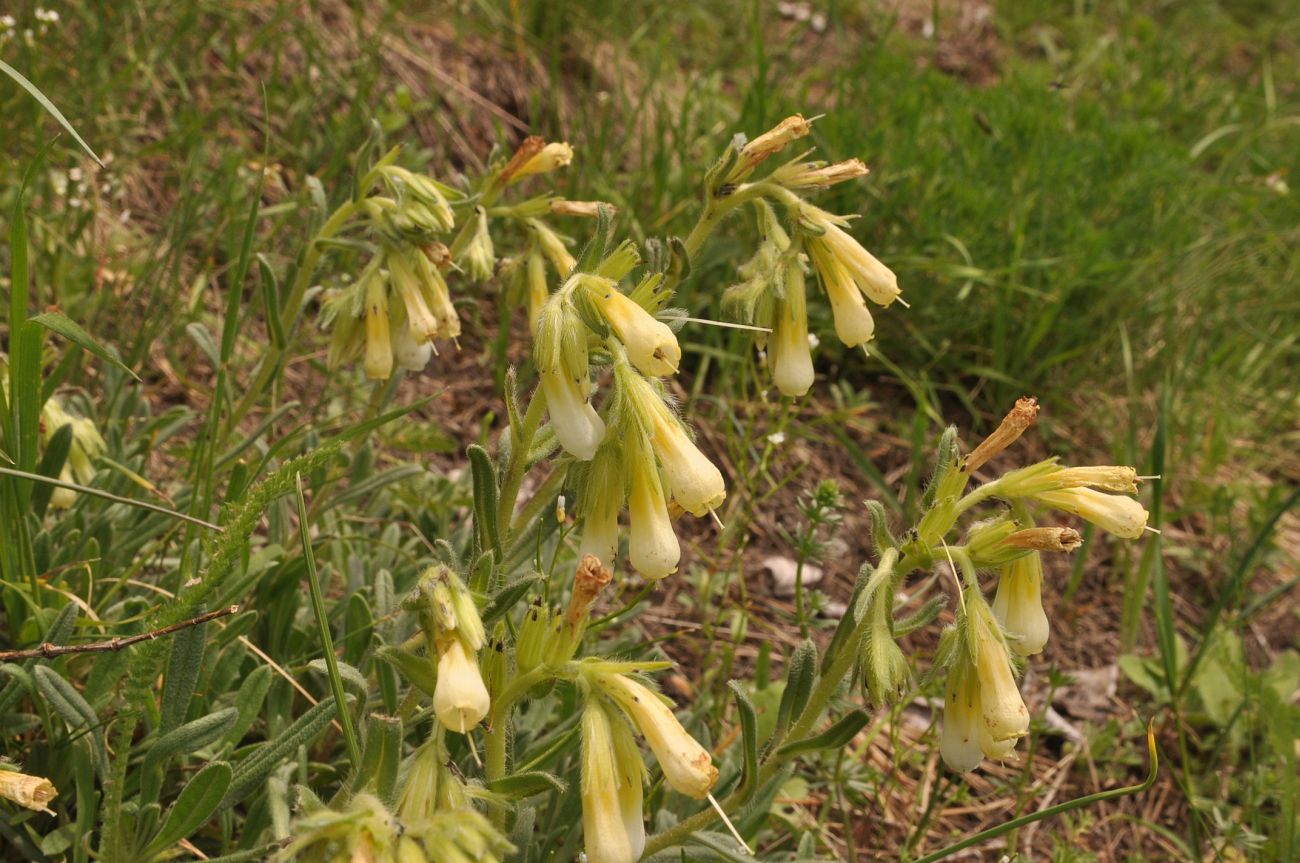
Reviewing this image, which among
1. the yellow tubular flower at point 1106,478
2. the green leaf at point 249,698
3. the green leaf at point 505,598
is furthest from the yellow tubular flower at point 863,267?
the green leaf at point 249,698

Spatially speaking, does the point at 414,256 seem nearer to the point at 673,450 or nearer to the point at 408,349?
the point at 408,349

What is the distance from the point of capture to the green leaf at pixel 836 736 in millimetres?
2102

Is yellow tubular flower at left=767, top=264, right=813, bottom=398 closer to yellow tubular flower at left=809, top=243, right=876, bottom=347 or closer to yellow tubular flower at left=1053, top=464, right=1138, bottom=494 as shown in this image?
yellow tubular flower at left=809, top=243, right=876, bottom=347

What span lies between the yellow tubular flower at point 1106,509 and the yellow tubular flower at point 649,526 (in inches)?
25.8

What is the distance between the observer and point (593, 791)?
1795mm

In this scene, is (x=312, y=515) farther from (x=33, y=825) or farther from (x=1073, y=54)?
(x=1073, y=54)

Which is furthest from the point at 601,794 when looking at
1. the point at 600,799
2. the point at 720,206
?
the point at 720,206

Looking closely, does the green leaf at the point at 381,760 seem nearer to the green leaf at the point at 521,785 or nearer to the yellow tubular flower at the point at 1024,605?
the green leaf at the point at 521,785

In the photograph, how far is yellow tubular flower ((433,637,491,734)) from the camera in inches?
65.5

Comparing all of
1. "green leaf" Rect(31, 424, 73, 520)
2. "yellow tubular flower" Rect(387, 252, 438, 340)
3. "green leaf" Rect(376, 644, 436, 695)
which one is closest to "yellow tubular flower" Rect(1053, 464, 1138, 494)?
"green leaf" Rect(376, 644, 436, 695)

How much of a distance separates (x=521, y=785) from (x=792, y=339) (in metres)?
1.01

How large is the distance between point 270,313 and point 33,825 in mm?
1182

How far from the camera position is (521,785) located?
1.93 meters

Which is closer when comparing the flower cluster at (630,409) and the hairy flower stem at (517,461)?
the flower cluster at (630,409)
